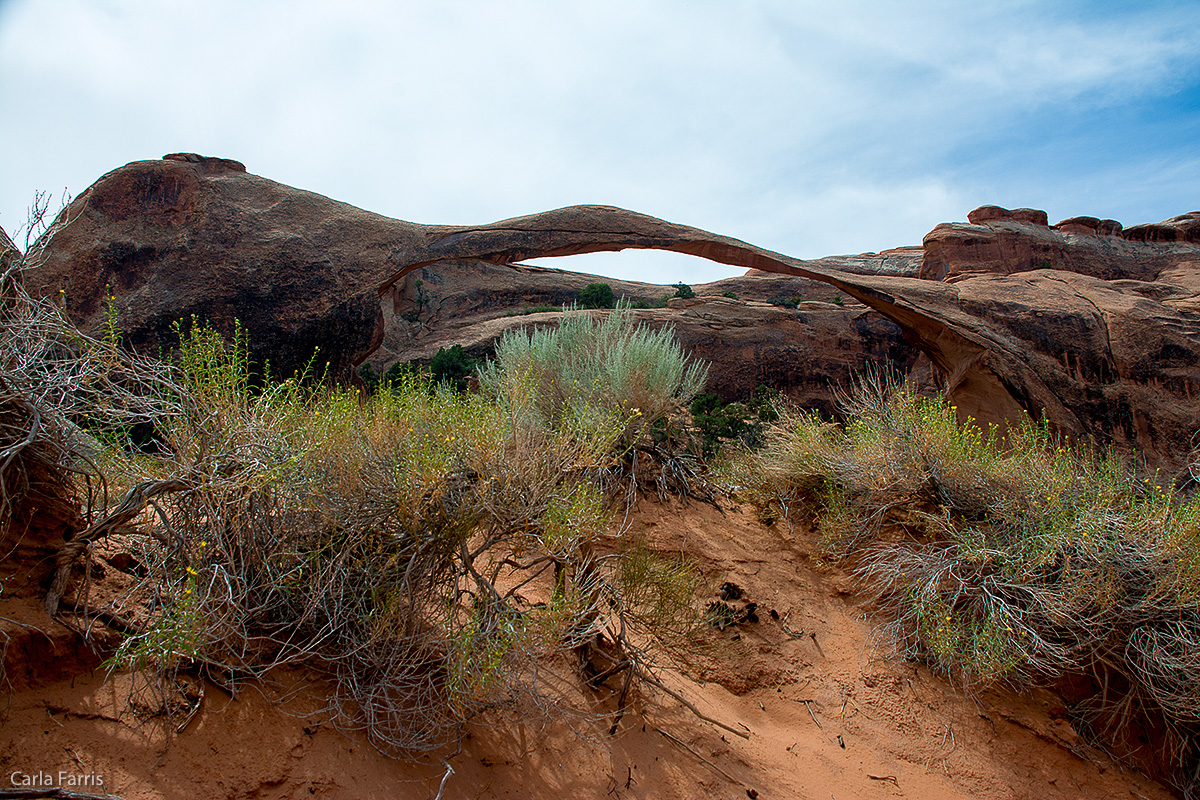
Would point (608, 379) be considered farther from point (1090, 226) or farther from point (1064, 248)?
point (1090, 226)

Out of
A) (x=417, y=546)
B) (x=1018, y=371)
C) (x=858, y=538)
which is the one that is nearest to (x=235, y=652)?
(x=417, y=546)

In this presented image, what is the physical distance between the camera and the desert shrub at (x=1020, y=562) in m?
4.28

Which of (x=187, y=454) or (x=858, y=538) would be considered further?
(x=858, y=538)

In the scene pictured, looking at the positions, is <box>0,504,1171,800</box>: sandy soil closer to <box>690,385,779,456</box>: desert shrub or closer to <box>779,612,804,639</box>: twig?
<box>779,612,804,639</box>: twig

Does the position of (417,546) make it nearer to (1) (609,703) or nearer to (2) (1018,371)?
(1) (609,703)

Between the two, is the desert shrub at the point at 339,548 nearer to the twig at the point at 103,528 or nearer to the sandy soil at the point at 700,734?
the twig at the point at 103,528

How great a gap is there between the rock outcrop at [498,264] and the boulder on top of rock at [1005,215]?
4511 millimetres

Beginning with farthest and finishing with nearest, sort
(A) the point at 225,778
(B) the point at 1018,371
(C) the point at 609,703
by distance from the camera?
1. (B) the point at 1018,371
2. (C) the point at 609,703
3. (A) the point at 225,778

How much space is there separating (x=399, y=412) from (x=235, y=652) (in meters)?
1.47

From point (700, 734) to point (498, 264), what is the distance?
18.7 ft

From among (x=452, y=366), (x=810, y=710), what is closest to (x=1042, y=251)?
(x=452, y=366)

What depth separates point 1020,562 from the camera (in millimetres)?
4621

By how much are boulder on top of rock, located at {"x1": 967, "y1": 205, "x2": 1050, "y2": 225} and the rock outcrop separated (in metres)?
4.51

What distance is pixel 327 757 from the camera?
2.78 m
